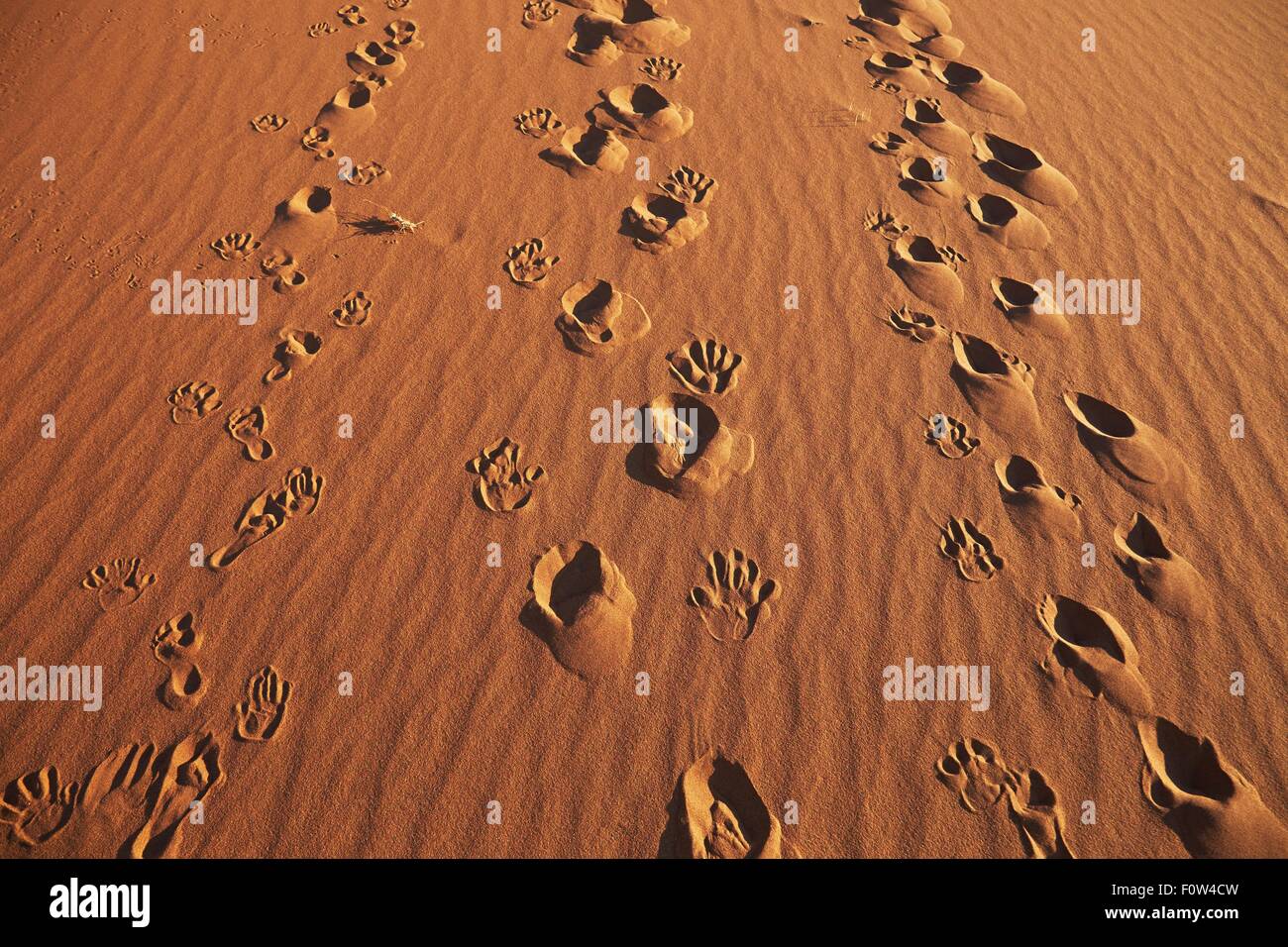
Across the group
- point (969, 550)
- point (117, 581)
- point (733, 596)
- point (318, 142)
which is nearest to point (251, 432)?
point (117, 581)

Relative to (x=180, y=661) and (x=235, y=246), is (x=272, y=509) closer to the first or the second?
(x=180, y=661)

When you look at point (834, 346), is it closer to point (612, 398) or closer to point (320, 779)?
point (612, 398)

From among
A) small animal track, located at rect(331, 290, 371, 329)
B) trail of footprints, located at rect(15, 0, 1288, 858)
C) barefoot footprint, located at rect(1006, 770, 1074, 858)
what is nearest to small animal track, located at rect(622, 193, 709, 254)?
trail of footprints, located at rect(15, 0, 1288, 858)

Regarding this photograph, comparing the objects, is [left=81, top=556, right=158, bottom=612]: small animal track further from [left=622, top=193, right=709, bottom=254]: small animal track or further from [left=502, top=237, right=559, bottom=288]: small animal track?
[left=622, top=193, right=709, bottom=254]: small animal track

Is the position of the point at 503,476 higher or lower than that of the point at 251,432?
higher
